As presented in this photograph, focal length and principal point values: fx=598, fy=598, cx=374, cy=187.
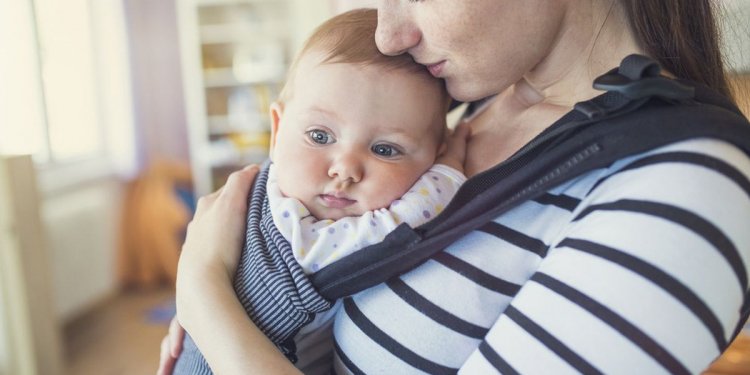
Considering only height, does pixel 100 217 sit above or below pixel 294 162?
below

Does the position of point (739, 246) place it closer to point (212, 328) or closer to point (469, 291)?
point (469, 291)

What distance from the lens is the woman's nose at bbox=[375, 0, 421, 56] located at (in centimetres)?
88

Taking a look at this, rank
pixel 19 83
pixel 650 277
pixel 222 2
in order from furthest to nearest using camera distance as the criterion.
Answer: pixel 222 2 < pixel 19 83 < pixel 650 277

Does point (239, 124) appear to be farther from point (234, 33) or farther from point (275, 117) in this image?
point (275, 117)

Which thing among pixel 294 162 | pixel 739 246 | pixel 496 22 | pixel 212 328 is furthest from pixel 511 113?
pixel 212 328

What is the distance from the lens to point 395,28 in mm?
886

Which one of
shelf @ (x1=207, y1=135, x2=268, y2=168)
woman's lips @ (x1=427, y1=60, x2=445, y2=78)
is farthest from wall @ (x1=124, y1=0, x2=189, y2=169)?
woman's lips @ (x1=427, y1=60, x2=445, y2=78)

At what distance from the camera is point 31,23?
3320 millimetres

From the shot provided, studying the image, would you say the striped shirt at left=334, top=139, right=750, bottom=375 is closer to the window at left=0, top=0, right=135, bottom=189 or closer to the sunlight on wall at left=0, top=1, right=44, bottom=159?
the window at left=0, top=0, right=135, bottom=189

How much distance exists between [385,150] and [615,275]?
0.45 m

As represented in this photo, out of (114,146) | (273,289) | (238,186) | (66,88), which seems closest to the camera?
(273,289)

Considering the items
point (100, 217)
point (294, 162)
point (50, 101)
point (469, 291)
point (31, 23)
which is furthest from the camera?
point (100, 217)

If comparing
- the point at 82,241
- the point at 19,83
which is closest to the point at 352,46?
the point at 19,83

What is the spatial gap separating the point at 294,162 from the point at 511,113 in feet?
1.29
